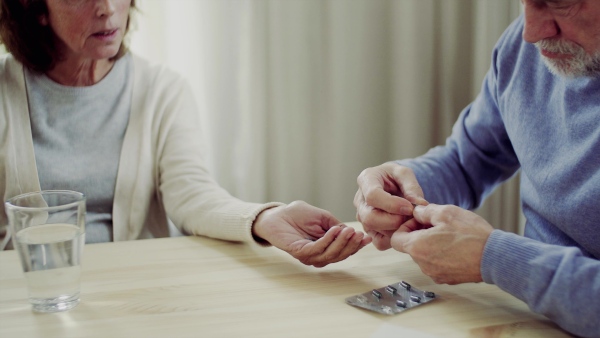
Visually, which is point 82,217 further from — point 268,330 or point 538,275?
point 538,275

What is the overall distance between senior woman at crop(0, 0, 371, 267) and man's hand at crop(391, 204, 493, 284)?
58 cm

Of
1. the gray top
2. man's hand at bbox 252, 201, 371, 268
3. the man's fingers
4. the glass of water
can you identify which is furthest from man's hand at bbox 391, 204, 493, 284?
the gray top

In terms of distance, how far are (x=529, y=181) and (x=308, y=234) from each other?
0.42 meters

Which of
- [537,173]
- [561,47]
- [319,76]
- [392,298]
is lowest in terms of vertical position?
[392,298]

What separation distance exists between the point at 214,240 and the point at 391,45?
1.04 metres

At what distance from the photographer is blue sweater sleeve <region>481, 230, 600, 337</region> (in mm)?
824

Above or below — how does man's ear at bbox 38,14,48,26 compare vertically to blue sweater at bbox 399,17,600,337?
above

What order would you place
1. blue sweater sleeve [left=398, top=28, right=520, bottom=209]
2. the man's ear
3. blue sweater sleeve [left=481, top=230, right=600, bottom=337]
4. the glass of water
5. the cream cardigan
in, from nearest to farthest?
blue sweater sleeve [left=481, top=230, right=600, bottom=337]
the glass of water
blue sweater sleeve [left=398, top=28, right=520, bottom=209]
the cream cardigan
the man's ear

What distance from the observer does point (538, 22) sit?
1.04m

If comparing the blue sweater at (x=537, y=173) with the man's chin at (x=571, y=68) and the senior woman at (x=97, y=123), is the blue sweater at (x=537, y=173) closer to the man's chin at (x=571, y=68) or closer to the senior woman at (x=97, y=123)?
the man's chin at (x=571, y=68)

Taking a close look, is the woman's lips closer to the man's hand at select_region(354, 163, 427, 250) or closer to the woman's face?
the woman's face

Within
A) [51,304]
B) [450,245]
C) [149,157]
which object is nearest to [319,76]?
[149,157]

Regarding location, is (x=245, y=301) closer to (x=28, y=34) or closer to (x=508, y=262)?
(x=508, y=262)

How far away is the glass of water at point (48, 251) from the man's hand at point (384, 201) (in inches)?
19.5
